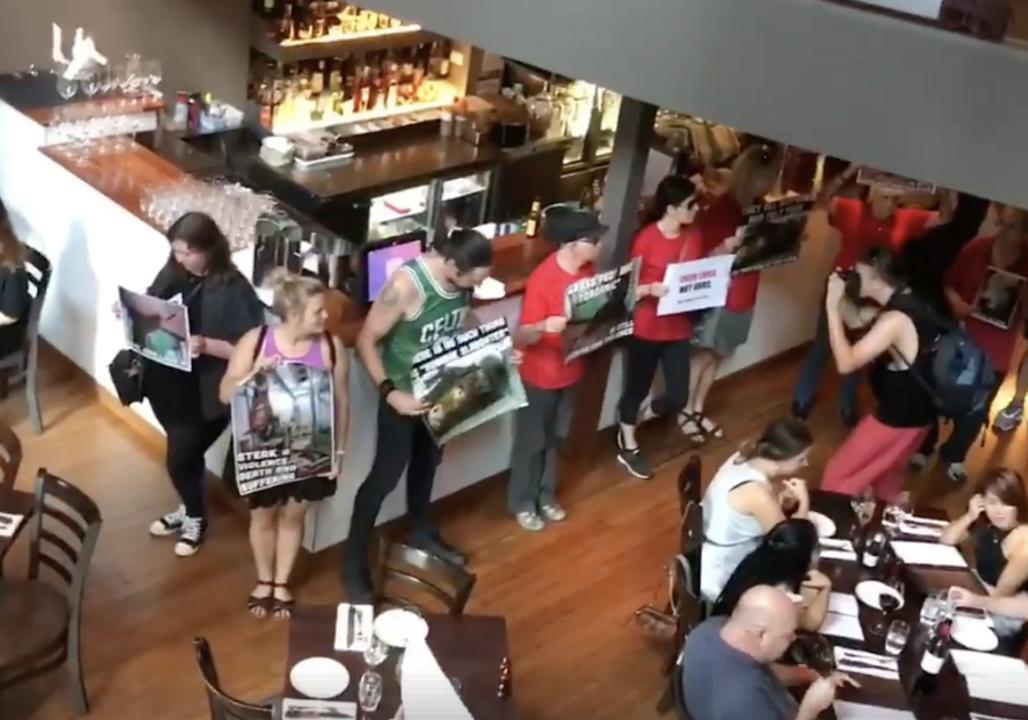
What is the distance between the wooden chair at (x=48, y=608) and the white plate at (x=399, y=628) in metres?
0.99

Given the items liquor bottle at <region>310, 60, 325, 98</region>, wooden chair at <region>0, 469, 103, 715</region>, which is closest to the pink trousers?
wooden chair at <region>0, 469, 103, 715</region>

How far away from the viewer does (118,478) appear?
18.2 feet

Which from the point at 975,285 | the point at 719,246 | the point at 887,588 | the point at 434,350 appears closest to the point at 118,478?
the point at 434,350

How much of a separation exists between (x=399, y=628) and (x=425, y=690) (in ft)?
0.79

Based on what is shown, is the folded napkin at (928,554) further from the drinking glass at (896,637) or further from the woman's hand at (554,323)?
the woman's hand at (554,323)

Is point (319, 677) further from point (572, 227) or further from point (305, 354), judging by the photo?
point (572, 227)

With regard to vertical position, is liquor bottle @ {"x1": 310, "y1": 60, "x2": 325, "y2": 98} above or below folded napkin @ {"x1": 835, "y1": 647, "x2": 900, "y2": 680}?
above

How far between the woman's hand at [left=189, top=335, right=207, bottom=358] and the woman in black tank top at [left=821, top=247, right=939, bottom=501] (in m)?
2.56

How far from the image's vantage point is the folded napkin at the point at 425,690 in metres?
3.38

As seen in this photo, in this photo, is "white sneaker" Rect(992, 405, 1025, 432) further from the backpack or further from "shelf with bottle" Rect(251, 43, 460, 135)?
"shelf with bottle" Rect(251, 43, 460, 135)

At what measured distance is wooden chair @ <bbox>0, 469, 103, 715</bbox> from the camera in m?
3.87

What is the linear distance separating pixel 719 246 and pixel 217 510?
8.73 feet

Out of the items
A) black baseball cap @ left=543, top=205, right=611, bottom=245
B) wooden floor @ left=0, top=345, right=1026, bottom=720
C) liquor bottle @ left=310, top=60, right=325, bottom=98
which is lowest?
A: wooden floor @ left=0, top=345, right=1026, bottom=720

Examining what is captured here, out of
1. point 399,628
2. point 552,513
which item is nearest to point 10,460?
point 399,628
